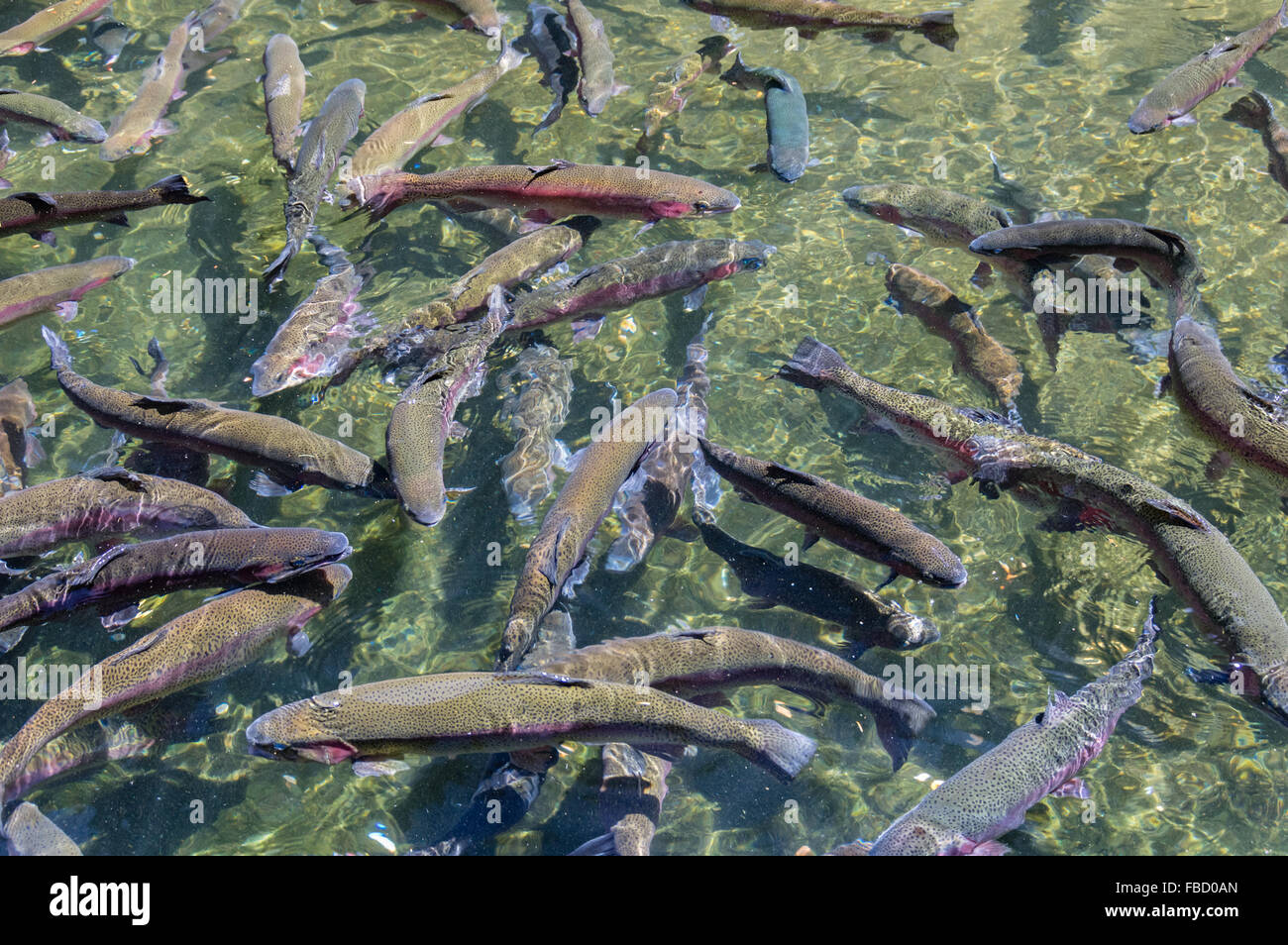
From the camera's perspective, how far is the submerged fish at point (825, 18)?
6.83 m

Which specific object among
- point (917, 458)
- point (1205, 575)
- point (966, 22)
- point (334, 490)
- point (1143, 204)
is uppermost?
point (966, 22)

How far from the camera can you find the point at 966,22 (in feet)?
27.2

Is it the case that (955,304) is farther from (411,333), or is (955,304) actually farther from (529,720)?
(529,720)

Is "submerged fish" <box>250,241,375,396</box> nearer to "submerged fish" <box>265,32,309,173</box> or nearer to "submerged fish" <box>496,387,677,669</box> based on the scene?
"submerged fish" <box>265,32,309,173</box>

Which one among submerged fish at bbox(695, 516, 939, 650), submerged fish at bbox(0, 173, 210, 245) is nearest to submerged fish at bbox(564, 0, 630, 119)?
submerged fish at bbox(0, 173, 210, 245)

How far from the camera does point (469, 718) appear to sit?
3.66 metres

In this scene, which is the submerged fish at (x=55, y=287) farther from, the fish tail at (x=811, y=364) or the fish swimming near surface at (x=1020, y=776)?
the fish swimming near surface at (x=1020, y=776)

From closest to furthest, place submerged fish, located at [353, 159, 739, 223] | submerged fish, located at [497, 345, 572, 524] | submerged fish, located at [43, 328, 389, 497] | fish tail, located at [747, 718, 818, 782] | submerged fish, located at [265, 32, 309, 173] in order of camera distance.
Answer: fish tail, located at [747, 718, 818, 782]
submerged fish, located at [43, 328, 389, 497]
submerged fish, located at [497, 345, 572, 524]
submerged fish, located at [353, 159, 739, 223]
submerged fish, located at [265, 32, 309, 173]

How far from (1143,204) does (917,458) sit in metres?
3.07

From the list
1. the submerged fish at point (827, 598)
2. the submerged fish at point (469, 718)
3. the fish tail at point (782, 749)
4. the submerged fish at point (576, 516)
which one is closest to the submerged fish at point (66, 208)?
the submerged fish at point (576, 516)

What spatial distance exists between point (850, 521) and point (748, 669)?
2.85ft

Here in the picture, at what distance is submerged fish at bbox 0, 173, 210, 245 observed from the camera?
5.71 m

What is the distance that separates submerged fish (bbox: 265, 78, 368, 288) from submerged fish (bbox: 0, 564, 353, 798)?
→ 2192 millimetres

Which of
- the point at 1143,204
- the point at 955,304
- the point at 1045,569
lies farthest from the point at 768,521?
the point at 1143,204
